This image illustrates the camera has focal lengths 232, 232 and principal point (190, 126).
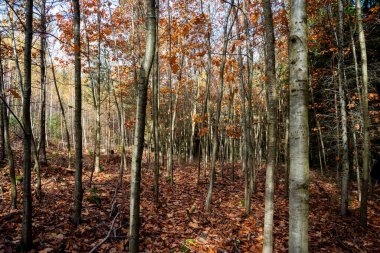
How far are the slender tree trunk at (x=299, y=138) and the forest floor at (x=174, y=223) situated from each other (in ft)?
9.81

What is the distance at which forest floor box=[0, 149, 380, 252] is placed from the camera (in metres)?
4.33

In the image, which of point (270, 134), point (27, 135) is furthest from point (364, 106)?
point (27, 135)

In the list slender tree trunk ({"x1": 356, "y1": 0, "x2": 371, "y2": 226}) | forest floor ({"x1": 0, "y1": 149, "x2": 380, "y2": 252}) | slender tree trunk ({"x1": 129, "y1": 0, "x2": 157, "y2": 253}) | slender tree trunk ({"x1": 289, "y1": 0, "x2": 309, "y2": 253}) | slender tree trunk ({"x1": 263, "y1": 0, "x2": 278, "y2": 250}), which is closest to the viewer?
slender tree trunk ({"x1": 289, "y1": 0, "x2": 309, "y2": 253})

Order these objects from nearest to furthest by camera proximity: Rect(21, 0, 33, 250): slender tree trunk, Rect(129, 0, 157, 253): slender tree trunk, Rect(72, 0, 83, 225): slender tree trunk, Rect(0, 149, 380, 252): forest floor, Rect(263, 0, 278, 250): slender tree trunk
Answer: Rect(129, 0, 157, 253): slender tree trunk < Rect(21, 0, 33, 250): slender tree trunk < Rect(263, 0, 278, 250): slender tree trunk < Rect(0, 149, 380, 252): forest floor < Rect(72, 0, 83, 225): slender tree trunk

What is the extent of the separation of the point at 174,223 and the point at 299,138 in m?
4.53

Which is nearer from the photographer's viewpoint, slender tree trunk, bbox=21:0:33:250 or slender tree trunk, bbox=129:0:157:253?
slender tree trunk, bbox=129:0:157:253

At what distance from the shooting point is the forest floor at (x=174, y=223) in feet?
14.2

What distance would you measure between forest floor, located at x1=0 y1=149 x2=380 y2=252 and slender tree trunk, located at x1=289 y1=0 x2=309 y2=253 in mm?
2991

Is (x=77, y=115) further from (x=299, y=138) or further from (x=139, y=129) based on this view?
(x=299, y=138)

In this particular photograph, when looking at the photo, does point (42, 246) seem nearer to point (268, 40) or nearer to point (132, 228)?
point (132, 228)

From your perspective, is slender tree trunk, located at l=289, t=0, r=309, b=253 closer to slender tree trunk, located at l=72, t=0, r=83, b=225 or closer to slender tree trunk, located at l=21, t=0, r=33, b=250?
slender tree trunk, located at l=21, t=0, r=33, b=250

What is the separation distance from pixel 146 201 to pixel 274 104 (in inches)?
189

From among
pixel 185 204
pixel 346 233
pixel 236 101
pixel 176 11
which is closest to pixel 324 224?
pixel 346 233

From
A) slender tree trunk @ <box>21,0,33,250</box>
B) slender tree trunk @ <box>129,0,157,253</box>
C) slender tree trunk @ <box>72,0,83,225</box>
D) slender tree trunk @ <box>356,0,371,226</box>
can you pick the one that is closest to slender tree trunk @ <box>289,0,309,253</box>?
slender tree trunk @ <box>129,0,157,253</box>
